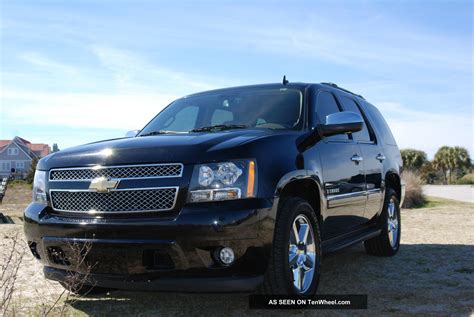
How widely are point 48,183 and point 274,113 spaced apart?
2012 mm

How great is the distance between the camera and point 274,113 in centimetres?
470

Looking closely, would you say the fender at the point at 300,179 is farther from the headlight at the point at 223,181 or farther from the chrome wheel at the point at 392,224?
the chrome wheel at the point at 392,224

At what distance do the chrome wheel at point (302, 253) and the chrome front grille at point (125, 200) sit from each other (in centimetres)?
98

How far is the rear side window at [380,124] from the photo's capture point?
661 cm

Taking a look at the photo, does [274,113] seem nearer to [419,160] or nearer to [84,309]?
[84,309]

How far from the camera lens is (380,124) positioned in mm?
6859

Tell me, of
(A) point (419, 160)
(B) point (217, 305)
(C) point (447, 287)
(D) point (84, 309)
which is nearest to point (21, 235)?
(D) point (84, 309)

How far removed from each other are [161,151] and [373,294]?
2.21 meters

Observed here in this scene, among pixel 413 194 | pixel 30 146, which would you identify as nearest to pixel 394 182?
pixel 413 194

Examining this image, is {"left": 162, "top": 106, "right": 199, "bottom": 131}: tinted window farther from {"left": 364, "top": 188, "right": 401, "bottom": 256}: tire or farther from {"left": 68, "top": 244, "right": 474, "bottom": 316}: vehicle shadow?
{"left": 364, "top": 188, "right": 401, "bottom": 256}: tire

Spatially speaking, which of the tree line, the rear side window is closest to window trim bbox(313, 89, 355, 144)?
the rear side window

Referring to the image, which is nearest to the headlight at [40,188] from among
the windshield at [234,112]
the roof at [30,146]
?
the windshield at [234,112]

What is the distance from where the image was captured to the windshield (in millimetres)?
4605

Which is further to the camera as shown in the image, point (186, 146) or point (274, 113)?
point (274, 113)
